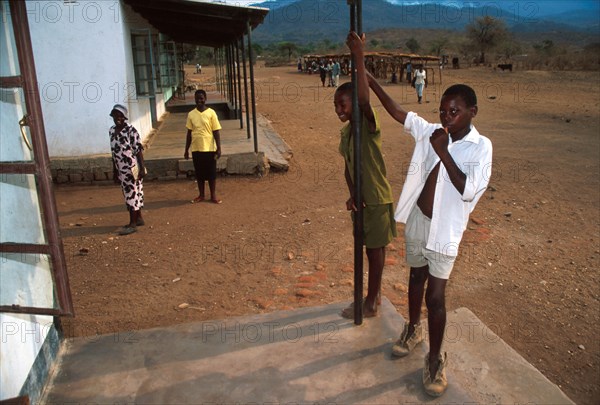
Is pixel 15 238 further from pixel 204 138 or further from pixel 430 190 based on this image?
pixel 204 138

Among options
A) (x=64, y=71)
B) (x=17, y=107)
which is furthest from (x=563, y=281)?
(x=64, y=71)

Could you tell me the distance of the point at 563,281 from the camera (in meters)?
4.44

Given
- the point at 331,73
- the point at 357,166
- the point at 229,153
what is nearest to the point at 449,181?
the point at 357,166

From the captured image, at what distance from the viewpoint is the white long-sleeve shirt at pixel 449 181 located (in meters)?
2.25

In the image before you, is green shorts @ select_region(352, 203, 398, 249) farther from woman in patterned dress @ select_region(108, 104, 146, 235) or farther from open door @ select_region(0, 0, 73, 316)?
woman in patterned dress @ select_region(108, 104, 146, 235)

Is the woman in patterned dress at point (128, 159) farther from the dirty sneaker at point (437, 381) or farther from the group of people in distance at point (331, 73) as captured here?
the group of people in distance at point (331, 73)

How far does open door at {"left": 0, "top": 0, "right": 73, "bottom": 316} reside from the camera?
203 cm

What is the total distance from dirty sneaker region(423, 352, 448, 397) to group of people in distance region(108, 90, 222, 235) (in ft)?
14.2

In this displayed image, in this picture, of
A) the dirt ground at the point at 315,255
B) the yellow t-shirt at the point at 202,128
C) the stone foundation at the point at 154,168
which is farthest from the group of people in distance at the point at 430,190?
the stone foundation at the point at 154,168

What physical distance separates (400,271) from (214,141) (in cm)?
342

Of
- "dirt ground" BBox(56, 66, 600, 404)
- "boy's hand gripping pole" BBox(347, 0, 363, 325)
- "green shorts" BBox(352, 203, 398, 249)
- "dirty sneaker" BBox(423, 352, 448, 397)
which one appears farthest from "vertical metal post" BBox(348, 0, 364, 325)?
"dirt ground" BBox(56, 66, 600, 404)

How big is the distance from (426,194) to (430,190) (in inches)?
1.3

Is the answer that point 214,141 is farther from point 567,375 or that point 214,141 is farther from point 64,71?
point 567,375

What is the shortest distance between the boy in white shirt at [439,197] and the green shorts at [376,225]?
0.31 metres
